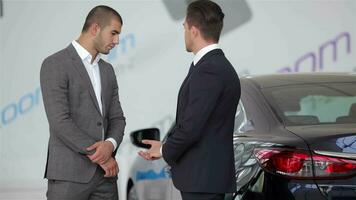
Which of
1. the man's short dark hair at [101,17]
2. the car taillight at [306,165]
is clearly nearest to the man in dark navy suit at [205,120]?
the car taillight at [306,165]

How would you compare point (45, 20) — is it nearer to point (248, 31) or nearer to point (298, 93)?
point (248, 31)

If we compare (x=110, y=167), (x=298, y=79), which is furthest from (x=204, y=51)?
(x=298, y=79)

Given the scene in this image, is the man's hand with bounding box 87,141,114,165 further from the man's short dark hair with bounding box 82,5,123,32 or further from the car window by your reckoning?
the car window

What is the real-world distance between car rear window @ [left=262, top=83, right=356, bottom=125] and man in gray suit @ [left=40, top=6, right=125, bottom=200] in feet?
2.89

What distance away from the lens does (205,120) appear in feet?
11.3

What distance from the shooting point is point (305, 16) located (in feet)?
27.5

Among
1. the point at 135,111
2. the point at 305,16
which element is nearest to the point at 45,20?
the point at 135,111

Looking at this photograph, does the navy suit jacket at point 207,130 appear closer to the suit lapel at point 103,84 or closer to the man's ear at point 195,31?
the man's ear at point 195,31

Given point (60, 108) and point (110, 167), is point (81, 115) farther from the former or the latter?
point (110, 167)

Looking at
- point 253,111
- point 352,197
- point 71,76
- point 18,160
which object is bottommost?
point 18,160

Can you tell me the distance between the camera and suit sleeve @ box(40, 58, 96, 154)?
390 cm

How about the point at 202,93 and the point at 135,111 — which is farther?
the point at 135,111

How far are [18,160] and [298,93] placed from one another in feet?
14.8

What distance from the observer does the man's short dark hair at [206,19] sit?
140 inches
